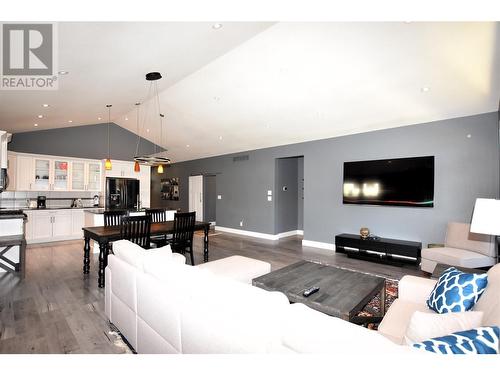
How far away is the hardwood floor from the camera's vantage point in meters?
2.14

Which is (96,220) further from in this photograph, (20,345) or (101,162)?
(20,345)

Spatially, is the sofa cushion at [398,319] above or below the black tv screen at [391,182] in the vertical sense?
below

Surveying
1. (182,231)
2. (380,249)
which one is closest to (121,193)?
(182,231)

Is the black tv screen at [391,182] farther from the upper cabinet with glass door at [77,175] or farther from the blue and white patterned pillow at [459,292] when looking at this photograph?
the upper cabinet with glass door at [77,175]

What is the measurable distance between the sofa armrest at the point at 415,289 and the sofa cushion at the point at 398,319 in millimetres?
52

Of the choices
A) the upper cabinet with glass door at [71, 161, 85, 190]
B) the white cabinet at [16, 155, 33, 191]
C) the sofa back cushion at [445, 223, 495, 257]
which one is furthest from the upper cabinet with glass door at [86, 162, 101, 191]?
the sofa back cushion at [445, 223, 495, 257]

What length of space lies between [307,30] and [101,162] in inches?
272

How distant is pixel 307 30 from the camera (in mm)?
2914

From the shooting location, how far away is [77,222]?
21.9 ft

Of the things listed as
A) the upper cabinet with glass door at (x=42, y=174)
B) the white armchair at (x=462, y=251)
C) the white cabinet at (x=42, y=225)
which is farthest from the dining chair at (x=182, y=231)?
the upper cabinet with glass door at (x=42, y=174)

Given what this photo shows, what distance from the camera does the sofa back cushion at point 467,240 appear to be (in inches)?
141

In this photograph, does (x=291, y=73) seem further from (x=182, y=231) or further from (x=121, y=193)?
(x=121, y=193)

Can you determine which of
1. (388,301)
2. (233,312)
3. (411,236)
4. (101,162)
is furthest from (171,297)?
(101,162)

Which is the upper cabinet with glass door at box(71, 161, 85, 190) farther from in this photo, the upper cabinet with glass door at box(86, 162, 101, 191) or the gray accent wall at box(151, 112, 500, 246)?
the gray accent wall at box(151, 112, 500, 246)
